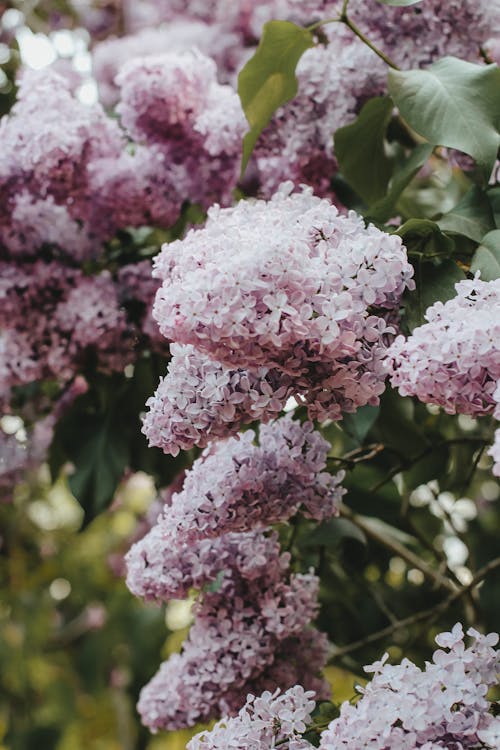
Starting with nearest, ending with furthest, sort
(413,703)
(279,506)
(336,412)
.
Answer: (413,703) < (336,412) < (279,506)

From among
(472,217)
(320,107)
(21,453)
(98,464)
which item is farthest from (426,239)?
(21,453)

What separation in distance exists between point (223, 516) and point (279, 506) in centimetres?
6

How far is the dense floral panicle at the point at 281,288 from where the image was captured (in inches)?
25.9

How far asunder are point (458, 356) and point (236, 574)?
0.45 meters

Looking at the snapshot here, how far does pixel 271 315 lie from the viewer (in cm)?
66

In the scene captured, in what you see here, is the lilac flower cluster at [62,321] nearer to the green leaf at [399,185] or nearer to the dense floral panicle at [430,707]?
the green leaf at [399,185]

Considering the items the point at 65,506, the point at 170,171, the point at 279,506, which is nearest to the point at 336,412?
the point at 279,506

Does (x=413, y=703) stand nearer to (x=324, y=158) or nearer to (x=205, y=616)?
(x=205, y=616)

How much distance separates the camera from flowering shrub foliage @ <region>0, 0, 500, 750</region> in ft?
2.19

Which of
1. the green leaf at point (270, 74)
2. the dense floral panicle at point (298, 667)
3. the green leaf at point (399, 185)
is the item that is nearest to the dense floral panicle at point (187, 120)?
the green leaf at point (270, 74)

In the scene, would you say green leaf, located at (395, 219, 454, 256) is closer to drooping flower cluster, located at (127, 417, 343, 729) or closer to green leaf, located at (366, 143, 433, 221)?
green leaf, located at (366, 143, 433, 221)

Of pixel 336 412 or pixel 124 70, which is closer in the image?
pixel 336 412

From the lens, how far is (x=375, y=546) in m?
1.57

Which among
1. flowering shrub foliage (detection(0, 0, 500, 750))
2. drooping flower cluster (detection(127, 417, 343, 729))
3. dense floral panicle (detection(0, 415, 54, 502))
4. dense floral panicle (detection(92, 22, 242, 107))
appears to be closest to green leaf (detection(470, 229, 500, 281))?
flowering shrub foliage (detection(0, 0, 500, 750))
